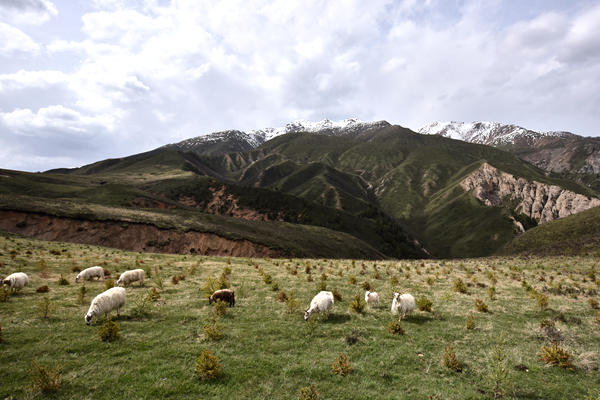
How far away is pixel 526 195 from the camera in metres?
156

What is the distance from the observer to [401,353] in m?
10.7

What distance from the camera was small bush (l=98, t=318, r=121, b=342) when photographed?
1088 centimetres

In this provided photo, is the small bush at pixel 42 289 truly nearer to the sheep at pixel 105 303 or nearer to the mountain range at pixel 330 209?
the sheep at pixel 105 303

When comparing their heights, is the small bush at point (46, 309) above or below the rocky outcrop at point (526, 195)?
below

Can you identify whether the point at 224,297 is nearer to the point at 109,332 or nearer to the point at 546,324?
the point at 109,332

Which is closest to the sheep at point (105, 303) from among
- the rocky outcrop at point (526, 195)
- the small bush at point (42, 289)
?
the small bush at point (42, 289)

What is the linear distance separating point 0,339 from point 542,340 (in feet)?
77.8

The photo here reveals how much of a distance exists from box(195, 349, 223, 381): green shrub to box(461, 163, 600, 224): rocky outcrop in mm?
181973

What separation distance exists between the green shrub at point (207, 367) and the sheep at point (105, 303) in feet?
24.6

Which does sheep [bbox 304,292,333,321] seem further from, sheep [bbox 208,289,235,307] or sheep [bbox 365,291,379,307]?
sheep [bbox 208,289,235,307]

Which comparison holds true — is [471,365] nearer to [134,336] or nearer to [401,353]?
[401,353]

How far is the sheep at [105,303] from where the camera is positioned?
41.2 ft

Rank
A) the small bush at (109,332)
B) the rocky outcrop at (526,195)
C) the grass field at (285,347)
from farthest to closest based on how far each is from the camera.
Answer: the rocky outcrop at (526,195), the small bush at (109,332), the grass field at (285,347)

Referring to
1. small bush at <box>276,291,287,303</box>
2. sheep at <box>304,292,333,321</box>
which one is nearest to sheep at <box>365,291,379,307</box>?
sheep at <box>304,292,333,321</box>
